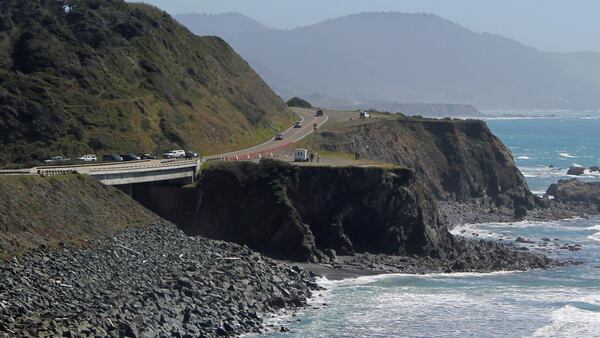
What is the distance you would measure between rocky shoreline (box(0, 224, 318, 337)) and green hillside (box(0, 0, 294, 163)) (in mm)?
18204

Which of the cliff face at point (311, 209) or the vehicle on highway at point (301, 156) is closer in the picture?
the cliff face at point (311, 209)

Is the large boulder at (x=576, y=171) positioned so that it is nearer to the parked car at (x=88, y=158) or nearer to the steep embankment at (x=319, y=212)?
the steep embankment at (x=319, y=212)

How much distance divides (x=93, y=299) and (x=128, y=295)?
2.16m

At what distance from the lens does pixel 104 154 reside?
7556 cm

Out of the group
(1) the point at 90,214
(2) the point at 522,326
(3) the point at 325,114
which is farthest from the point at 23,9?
(2) the point at 522,326

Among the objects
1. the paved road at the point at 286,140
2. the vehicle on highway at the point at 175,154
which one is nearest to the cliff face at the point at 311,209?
the vehicle on highway at the point at 175,154

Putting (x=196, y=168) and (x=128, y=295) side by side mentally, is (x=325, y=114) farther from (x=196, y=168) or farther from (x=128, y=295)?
(x=128, y=295)

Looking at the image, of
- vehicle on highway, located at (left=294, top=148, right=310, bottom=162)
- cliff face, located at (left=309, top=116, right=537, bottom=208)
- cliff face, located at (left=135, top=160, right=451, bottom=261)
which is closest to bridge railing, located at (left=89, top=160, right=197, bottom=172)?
cliff face, located at (left=135, top=160, right=451, bottom=261)

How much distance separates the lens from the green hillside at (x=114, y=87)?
253 feet

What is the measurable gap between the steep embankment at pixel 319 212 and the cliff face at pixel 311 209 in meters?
0.06

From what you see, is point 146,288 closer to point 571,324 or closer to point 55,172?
point 55,172

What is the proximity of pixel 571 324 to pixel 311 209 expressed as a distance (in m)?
22.9

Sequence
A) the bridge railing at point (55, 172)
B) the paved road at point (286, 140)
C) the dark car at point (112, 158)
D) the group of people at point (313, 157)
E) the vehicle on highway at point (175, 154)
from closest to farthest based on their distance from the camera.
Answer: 1. the bridge railing at point (55, 172)
2. the dark car at point (112, 158)
3. the vehicle on highway at point (175, 154)
4. the group of people at point (313, 157)
5. the paved road at point (286, 140)

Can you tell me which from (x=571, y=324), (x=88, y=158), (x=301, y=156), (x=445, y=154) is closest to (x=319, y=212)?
(x=301, y=156)
